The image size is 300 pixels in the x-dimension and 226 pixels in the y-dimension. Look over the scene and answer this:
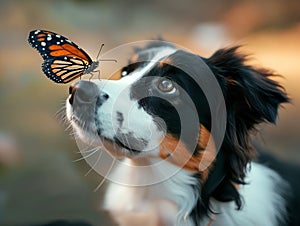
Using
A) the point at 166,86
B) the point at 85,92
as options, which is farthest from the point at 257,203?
the point at 85,92

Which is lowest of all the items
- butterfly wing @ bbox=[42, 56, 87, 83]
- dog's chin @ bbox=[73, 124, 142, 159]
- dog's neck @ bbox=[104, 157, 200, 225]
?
dog's neck @ bbox=[104, 157, 200, 225]

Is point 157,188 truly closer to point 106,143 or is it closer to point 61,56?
point 106,143

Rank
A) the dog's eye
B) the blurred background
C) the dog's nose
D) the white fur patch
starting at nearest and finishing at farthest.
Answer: the dog's nose < the dog's eye < the white fur patch < the blurred background

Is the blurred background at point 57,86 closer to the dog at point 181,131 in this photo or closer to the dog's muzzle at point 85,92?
the dog at point 181,131

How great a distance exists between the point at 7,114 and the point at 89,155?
12.2 inches

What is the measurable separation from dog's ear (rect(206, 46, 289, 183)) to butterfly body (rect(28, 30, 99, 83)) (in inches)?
11.1

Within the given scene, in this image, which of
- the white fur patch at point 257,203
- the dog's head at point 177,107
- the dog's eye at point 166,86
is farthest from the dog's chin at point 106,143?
the white fur patch at point 257,203

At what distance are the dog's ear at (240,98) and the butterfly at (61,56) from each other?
0.92 ft

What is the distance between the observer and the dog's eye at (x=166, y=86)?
946mm

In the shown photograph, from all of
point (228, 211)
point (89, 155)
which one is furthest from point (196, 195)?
point (89, 155)

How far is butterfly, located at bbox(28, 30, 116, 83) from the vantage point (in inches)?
34.5

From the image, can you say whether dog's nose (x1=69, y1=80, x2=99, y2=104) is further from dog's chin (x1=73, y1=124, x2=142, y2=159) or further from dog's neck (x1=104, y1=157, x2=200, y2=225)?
dog's neck (x1=104, y1=157, x2=200, y2=225)

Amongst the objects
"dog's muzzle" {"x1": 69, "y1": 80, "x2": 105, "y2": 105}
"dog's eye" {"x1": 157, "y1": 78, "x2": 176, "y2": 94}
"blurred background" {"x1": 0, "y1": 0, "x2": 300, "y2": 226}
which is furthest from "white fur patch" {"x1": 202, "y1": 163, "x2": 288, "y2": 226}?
"dog's muzzle" {"x1": 69, "y1": 80, "x2": 105, "y2": 105}

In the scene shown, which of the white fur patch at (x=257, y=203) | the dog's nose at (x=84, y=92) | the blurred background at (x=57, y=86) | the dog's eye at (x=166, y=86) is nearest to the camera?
the dog's nose at (x=84, y=92)
